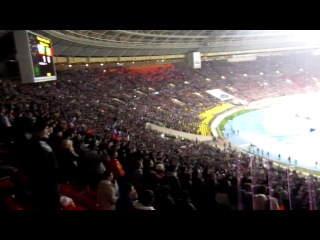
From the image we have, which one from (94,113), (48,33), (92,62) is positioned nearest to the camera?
(48,33)

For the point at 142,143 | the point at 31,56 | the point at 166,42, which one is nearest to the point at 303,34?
the point at 166,42

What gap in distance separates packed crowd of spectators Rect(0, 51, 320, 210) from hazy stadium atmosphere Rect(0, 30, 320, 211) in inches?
0.8

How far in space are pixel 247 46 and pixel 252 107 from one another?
10.8 metres

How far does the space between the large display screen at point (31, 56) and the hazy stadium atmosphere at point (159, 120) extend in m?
0.03

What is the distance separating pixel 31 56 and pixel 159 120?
13.0 m

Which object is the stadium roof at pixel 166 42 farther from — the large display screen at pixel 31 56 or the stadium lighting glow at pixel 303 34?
the large display screen at pixel 31 56

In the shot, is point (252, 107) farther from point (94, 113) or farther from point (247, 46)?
point (94, 113)

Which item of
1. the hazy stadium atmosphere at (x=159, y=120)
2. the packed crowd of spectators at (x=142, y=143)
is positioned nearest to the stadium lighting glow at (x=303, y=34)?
the hazy stadium atmosphere at (x=159, y=120)

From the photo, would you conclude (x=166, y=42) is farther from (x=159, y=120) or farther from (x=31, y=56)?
(x=31, y=56)

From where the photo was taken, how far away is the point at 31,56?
8.07m

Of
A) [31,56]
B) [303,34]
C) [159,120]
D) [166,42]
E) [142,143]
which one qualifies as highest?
[303,34]

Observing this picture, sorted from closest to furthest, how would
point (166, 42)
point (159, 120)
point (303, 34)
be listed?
1. point (159, 120)
2. point (166, 42)
3. point (303, 34)
